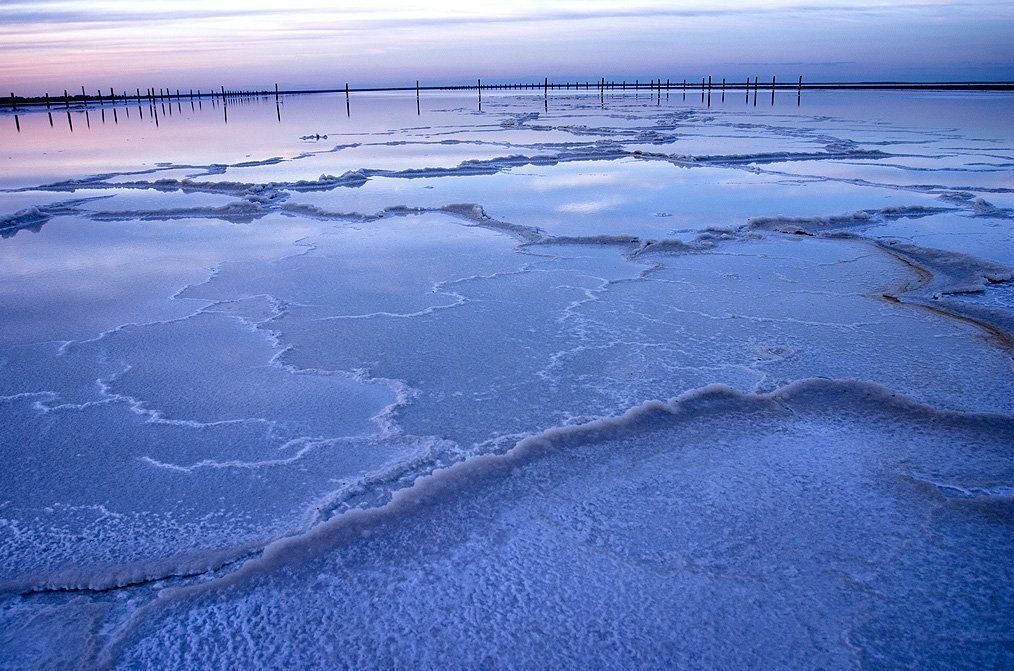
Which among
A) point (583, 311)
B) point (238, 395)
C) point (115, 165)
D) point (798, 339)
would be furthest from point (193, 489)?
point (115, 165)

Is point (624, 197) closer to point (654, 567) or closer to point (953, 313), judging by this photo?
point (953, 313)

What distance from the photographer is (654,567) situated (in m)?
2.01

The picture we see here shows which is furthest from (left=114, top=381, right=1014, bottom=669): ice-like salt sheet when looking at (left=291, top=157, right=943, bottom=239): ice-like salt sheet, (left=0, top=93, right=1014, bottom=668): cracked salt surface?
(left=291, top=157, right=943, bottom=239): ice-like salt sheet

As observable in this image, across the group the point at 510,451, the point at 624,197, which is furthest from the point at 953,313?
the point at 624,197

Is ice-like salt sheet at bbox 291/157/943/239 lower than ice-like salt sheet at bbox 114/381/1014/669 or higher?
higher

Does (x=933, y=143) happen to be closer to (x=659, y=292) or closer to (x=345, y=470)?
(x=659, y=292)

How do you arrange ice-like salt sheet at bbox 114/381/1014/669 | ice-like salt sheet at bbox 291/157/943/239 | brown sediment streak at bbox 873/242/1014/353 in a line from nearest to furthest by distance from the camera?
ice-like salt sheet at bbox 114/381/1014/669 → brown sediment streak at bbox 873/242/1014/353 → ice-like salt sheet at bbox 291/157/943/239

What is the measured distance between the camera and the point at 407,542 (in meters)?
2.15

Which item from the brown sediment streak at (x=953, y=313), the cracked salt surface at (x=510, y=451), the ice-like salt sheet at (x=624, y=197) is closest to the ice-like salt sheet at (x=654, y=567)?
the cracked salt surface at (x=510, y=451)

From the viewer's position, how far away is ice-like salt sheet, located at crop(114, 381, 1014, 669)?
1728 millimetres

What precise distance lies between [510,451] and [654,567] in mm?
792

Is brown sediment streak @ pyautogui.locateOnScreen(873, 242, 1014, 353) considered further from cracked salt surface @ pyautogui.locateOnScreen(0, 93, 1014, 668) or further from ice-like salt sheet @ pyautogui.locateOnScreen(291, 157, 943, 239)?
ice-like salt sheet @ pyautogui.locateOnScreen(291, 157, 943, 239)

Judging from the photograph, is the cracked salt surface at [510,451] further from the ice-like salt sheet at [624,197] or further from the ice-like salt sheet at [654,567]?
the ice-like salt sheet at [624,197]

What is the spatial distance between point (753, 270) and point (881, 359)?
1.90 meters
